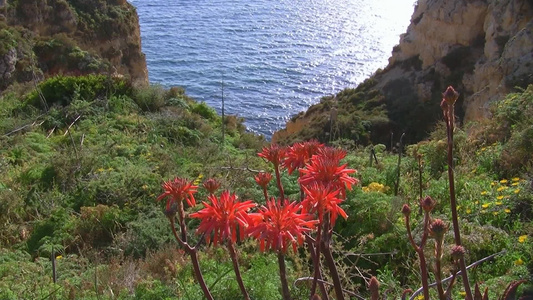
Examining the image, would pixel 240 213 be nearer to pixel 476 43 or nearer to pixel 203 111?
pixel 203 111

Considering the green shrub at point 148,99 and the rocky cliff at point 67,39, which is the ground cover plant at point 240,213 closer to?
the green shrub at point 148,99

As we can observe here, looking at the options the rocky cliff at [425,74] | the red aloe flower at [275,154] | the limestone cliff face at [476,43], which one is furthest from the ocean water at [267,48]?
the red aloe flower at [275,154]

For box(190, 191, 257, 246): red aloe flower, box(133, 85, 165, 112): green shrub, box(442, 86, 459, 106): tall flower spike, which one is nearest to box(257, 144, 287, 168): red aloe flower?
box(190, 191, 257, 246): red aloe flower

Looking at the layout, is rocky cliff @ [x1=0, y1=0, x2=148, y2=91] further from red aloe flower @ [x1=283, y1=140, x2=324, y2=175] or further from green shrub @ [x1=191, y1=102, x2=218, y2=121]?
red aloe flower @ [x1=283, y1=140, x2=324, y2=175]

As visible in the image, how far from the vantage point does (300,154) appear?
2.16 metres

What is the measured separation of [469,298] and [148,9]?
212ft

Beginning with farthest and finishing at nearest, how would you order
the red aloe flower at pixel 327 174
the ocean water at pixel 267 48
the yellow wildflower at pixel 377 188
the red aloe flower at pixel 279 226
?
the ocean water at pixel 267 48, the yellow wildflower at pixel 377 188, the red aloe flower at pixel 327 174, the red aloe flower at pixel 279 226

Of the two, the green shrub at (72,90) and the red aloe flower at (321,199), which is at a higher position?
the red aloe flower at (321,199)

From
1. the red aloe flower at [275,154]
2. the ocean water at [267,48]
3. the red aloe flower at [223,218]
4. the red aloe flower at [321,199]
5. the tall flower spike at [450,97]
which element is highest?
the tall flower spike at [450,97]

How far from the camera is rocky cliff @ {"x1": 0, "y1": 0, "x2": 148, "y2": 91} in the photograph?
2092cm

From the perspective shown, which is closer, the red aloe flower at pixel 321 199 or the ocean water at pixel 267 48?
the red aloe flower at pixel 321 199

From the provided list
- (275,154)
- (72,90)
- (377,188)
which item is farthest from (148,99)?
(275,154)

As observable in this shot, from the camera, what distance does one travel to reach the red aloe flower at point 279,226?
5.08ft

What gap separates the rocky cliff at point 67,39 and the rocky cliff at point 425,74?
29.6 feet
